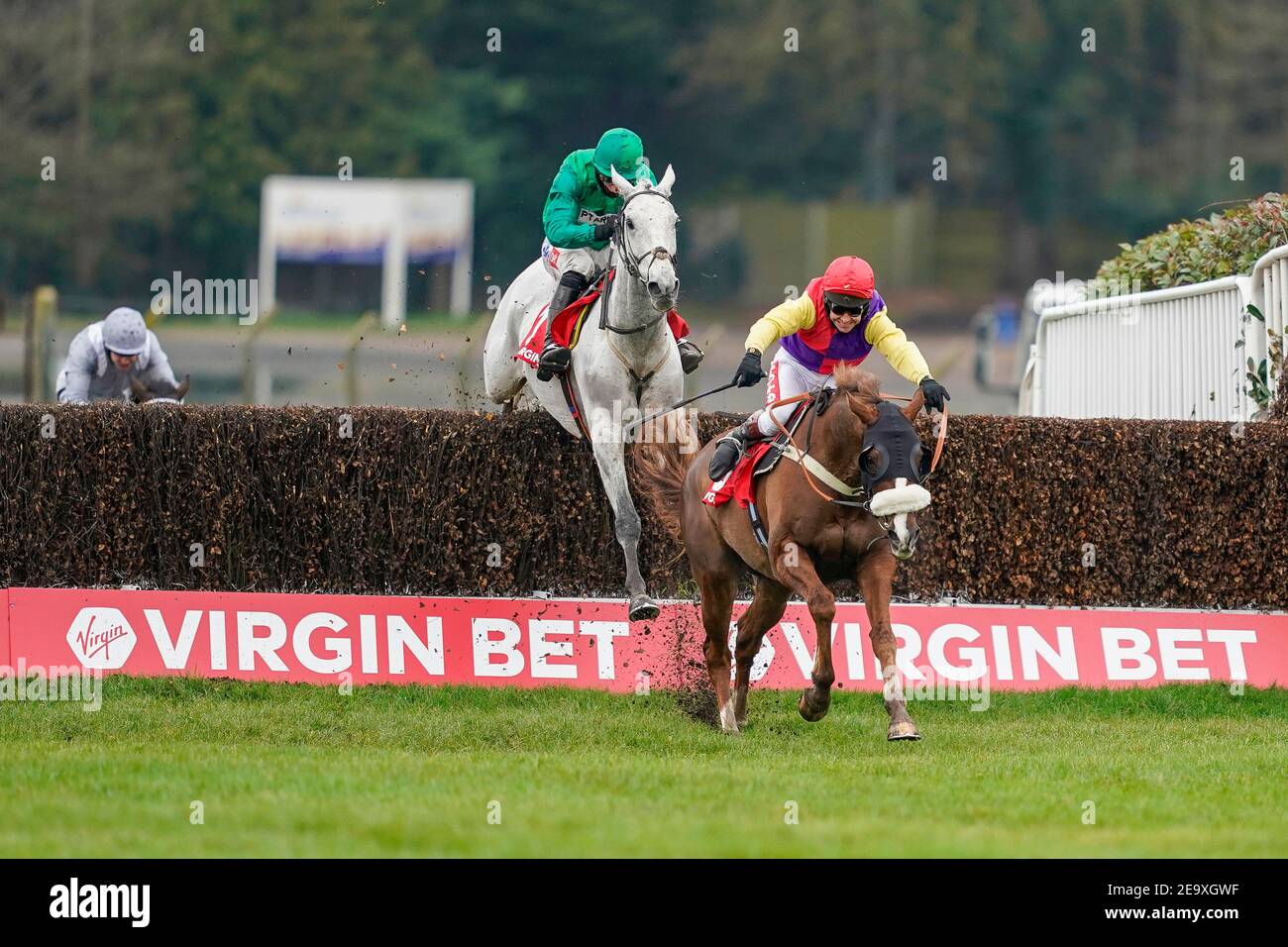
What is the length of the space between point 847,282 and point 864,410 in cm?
87

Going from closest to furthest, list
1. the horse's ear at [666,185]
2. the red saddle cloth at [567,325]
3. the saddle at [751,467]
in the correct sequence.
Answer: the saddle at [751,467] → the horse's ear at [666,185] → the red saddle cloth at [567,325]

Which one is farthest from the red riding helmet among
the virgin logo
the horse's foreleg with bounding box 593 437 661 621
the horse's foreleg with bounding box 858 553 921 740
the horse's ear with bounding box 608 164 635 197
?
the virgin logo

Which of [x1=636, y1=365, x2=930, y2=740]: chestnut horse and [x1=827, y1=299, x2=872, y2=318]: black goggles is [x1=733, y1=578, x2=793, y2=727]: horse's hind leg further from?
[x1=827, y1=299, x2=872, y2=318]: black goggles

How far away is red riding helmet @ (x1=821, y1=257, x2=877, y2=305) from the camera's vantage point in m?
8.81

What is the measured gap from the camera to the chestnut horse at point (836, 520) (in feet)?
26.1

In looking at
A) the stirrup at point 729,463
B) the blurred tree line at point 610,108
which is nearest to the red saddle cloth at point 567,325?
the stirrup at point 729,463

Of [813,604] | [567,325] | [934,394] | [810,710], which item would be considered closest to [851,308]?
[934,394]

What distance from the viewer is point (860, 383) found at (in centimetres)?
829

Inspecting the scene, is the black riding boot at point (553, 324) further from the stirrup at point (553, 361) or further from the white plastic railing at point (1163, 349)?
the white plastic railing at point (1163, 349)

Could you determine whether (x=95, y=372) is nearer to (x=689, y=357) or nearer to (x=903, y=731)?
(x=689, y=357)

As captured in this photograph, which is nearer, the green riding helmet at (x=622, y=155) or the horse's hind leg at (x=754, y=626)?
the horse's hind leg at (x=754, y=626)

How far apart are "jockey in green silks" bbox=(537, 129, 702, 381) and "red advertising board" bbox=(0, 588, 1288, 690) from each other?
1489 mm

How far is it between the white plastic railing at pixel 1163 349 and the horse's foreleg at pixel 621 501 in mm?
4098
